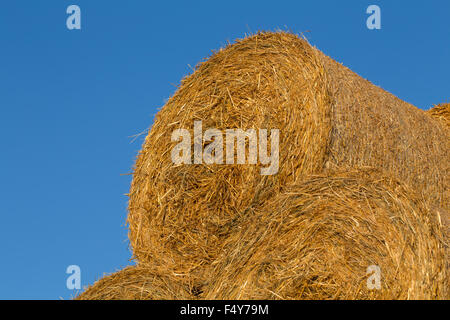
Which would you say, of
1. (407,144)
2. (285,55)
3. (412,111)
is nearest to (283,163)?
(285,55)

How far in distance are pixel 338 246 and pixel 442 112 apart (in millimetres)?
3806

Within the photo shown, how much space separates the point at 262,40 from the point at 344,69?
0.68 m

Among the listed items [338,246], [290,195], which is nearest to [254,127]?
[290,195]

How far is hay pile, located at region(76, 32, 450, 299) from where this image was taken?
324 cm

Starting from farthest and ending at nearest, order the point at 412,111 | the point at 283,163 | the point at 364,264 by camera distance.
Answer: the point at 412,111 → the point at 283,163 → the point at 364,264

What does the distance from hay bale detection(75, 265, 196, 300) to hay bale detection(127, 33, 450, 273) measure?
0.56ft

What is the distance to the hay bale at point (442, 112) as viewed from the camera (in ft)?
20.9

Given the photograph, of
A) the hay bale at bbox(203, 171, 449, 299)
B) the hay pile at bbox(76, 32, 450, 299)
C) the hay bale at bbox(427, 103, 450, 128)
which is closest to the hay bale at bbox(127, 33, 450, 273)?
the hay pile at bbox(76, 32, 450, 299)

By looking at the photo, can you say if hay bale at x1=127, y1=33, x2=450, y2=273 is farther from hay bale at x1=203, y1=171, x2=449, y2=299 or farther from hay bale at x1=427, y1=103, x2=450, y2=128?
hay bale at x1=427, y1=103, x2=450, y2=128

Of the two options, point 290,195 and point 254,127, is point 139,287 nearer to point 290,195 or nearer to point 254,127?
point 290,195

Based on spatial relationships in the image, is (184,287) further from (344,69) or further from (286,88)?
(344,69)
